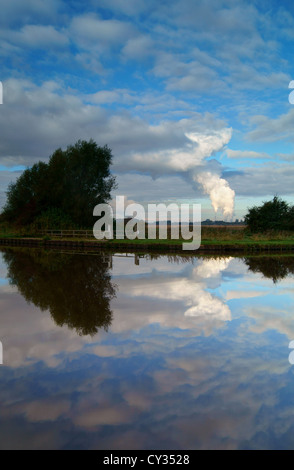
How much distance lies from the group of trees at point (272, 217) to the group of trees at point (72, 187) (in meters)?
17.6

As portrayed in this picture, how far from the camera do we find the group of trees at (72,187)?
4331 cm

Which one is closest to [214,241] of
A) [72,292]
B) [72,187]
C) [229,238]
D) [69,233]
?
[229,238]

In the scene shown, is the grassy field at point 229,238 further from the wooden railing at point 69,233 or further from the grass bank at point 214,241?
the wooden railing at point 69,233

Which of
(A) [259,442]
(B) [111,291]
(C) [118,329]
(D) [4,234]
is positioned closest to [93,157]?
(D) [4,234]

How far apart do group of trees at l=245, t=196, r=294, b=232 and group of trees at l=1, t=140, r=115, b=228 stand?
57.7 ft

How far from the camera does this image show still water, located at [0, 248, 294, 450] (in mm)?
3381

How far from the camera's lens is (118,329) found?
660 cm

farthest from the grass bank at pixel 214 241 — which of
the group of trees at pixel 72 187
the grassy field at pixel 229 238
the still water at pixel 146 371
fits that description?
the still water at pixel 146 371

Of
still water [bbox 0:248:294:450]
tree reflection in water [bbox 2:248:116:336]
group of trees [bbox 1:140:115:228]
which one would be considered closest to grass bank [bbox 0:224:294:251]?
group of trees [bbox 1:140:115:228]

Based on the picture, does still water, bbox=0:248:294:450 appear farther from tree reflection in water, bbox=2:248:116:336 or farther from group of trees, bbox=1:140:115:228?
group of trees, bbox=1:140:115:228

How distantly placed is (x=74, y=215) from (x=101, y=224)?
3.51 meters

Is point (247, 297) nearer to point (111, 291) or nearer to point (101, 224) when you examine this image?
point (111, 291)

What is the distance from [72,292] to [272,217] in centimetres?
3433

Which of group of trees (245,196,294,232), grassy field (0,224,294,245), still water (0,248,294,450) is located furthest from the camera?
group of trees (245,196,294,232)
